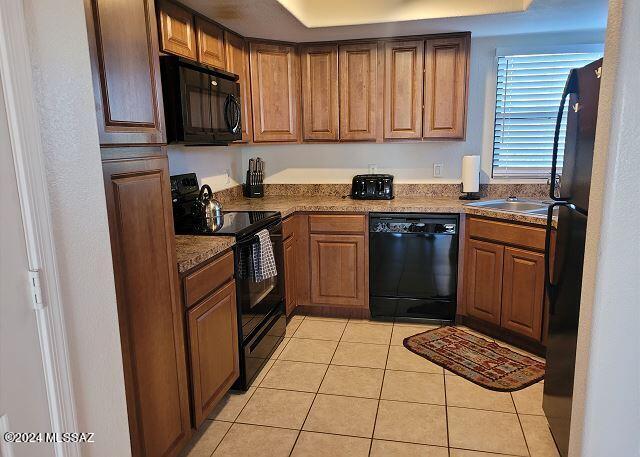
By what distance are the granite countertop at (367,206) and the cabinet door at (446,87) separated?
0.55m

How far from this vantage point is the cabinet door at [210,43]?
2656 millimetres

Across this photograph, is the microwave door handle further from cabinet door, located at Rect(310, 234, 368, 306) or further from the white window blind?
the white window blind

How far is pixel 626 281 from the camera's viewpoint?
1348 mm

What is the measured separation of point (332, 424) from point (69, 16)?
2006 mm

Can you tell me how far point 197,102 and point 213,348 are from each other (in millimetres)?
1268

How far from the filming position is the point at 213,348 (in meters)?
2.13

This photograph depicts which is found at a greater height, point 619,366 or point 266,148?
point 266,148

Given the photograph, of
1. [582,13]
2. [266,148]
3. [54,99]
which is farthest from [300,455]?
[582,13]

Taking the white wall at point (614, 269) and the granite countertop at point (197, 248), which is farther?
the granite countertop at point (197, 248)

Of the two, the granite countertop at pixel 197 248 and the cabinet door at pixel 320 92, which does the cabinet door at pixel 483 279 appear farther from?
the granite countertop at pixel 197 248

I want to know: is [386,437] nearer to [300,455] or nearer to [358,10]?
[300,455]

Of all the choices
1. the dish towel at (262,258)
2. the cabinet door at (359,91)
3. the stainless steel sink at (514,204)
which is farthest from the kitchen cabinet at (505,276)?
the dish towel at (262,258)

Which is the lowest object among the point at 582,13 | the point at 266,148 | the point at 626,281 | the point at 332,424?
the point at 332,424

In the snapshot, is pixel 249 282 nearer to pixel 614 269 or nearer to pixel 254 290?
pixel 254 290
